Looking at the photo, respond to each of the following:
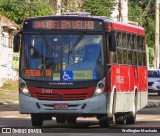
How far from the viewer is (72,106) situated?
22.8m

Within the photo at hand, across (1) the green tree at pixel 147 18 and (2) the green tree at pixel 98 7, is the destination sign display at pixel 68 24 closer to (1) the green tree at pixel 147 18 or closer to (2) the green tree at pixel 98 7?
(2) the green tree at pixel 98 7

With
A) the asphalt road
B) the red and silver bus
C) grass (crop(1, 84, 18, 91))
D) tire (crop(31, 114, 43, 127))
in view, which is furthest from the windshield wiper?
grass (crop(1, 84, 18, 91))

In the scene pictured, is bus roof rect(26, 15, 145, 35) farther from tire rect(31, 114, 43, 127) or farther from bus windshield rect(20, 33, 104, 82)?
tire rect(31, 114, 43, 127)

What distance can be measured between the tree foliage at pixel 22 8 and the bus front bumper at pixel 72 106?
4076 cm

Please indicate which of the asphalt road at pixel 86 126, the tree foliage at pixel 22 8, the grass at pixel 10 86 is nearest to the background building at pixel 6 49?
the grass at pixel 10 86

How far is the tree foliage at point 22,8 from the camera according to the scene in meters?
64.7

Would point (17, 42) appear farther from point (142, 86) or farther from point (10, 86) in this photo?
point (10, 86)

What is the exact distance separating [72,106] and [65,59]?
1.29 m

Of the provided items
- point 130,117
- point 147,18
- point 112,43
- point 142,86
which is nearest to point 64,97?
point 112,43

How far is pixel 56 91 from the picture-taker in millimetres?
22875

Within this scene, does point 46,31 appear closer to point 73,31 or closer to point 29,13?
point 73,31

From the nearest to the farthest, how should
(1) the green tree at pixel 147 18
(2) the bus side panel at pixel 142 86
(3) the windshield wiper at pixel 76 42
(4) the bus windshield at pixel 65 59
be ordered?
(4) the bus windshield at pixel 65 59 < (3) the windshield wiper at pixel 76 42 < (2) the bus side panel at pixel 142 86 < (1) the green tree at pixel 147 18

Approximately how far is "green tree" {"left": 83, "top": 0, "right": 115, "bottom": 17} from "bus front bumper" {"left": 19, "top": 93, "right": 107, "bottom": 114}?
50.5 m

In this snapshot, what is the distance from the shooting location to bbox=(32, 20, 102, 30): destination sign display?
23.4 metres
